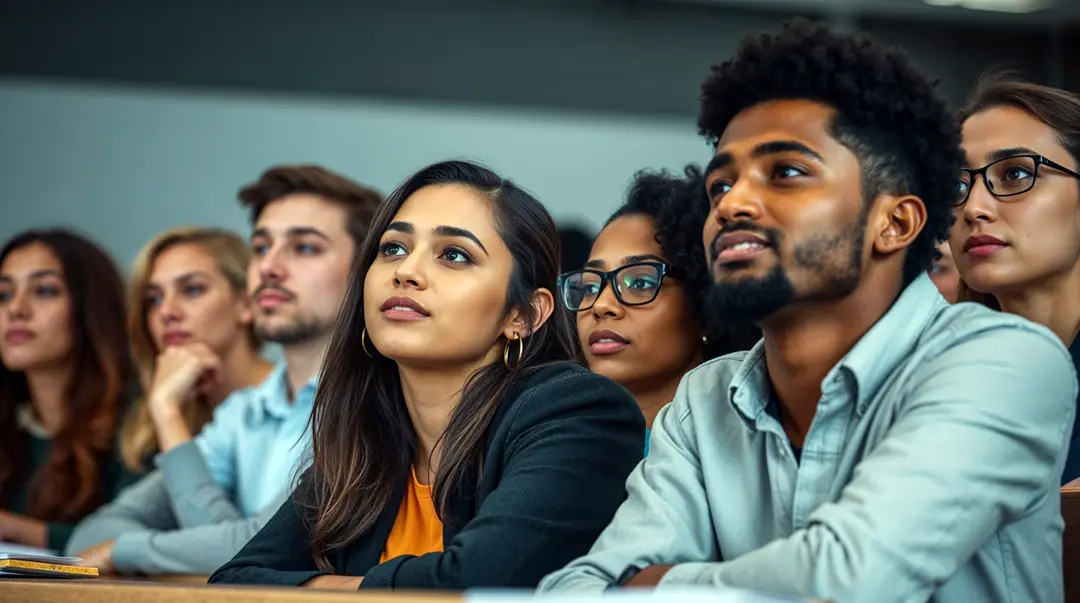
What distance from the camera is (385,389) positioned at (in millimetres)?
2414

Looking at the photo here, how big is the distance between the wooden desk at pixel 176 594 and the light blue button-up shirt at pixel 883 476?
403 millimetres

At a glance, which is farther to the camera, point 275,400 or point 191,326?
point 191,326

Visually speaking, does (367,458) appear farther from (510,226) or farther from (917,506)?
(917,506)

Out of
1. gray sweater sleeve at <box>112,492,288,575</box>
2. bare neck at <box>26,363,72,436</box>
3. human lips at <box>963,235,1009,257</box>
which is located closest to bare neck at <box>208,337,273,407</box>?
bare neck at <box>26,363,72,436</box>

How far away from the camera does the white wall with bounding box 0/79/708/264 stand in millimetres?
5660

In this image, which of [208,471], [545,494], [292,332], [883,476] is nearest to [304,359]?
[292,332]

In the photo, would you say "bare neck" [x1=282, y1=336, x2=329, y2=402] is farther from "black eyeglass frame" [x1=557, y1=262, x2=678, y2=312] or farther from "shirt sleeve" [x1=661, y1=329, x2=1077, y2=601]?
"shirt sleeve" [x1=661, y1=329, x2=1077, y2=601]

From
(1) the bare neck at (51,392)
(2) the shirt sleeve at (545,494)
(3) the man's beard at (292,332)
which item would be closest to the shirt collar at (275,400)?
(3) the man's beard at (292,332)

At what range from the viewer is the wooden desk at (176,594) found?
131 cm

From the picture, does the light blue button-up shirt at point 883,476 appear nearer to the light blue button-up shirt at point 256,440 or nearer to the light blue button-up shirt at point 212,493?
the light blue button-up shirt at point 212,493

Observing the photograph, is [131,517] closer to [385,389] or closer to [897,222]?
[385,389]

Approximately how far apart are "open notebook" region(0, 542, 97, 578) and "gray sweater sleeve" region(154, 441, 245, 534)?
39.9 inches

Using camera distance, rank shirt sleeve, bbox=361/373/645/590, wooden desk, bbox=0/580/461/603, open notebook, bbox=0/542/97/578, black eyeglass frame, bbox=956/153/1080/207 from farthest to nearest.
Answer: black eyeglass frame, bbox=956/153/1080/207 < open notebook, bbox=0/542/97/578 < shirt sleeve, bbox=361/373/645/590 < wooden desk, bbox=0/580/461/603

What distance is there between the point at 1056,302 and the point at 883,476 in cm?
132
